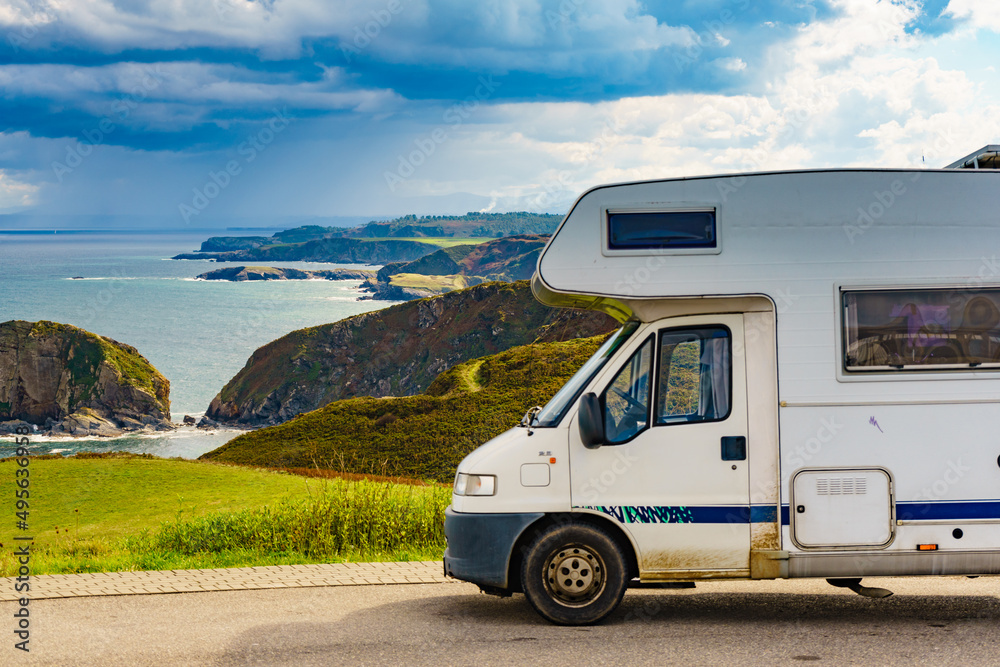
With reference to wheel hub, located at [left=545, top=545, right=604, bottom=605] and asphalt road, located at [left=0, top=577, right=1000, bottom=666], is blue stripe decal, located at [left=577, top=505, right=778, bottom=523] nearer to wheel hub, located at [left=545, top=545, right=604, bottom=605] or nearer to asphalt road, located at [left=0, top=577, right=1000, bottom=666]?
wheel hub, located at [left=545, top=545, right=604, bottom=605]

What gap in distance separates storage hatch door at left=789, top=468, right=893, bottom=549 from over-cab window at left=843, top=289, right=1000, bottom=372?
30.4 inches

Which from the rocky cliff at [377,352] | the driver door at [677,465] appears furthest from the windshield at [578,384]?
the rocky cliff at [377,352]

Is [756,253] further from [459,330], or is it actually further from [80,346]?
[80,346]

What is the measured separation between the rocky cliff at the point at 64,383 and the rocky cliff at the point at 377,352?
44.1 ft

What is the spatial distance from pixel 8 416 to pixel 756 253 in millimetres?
148092

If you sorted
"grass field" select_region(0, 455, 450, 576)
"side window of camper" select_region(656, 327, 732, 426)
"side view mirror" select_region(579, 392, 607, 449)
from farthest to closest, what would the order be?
"grass field" select_region(0, 455, 450, 576), "side window of camper" select_region(656, 327, 732, 426), "side view mirror" select_region(579, 392, 607, 449)

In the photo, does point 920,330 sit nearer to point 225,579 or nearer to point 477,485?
point 477,485

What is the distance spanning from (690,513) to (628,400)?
903 mm

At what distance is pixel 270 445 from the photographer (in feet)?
211

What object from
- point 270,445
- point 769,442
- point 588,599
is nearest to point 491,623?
point 588,599

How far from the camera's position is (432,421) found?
5744 cm

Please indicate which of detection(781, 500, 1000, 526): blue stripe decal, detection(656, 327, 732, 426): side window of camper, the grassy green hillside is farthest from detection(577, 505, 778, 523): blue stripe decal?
the grassy green hillside

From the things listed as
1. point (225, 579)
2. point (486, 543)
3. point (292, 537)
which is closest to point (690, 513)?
point (486, 543)

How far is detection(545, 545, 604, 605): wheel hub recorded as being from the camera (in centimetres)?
652
